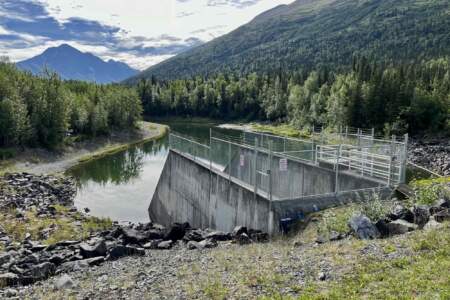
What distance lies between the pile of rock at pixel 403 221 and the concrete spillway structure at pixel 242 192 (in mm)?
2988

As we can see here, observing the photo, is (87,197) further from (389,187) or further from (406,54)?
(406,54)

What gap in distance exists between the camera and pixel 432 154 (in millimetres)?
47219

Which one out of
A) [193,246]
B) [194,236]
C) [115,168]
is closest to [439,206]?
[193,246]

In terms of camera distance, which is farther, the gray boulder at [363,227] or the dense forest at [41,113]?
the dense forest at [41,113]

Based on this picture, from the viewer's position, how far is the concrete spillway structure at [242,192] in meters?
16.2

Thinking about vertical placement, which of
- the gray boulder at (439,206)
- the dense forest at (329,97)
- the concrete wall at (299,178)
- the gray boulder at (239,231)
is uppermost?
the dense forest at (329,97)

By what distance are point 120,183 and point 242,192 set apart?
94.7 feet

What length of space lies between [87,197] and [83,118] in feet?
127

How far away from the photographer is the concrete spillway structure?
16.2 meters

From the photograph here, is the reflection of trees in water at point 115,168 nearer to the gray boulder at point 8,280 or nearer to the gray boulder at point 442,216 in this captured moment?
the gray boulder at point 8,280

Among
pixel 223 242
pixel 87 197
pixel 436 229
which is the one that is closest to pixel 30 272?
pixel 223 242

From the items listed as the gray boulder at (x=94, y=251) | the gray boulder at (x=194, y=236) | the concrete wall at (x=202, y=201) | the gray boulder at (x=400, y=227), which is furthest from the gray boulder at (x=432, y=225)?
the gray boulder at (x=94, y=251)

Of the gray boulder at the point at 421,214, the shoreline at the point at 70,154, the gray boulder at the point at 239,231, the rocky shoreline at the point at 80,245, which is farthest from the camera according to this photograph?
the shoreline at the point at 70,154

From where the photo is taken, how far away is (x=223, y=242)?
15.8 m
